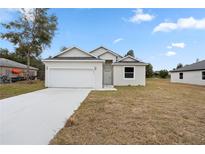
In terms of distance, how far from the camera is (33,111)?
22.5 ft

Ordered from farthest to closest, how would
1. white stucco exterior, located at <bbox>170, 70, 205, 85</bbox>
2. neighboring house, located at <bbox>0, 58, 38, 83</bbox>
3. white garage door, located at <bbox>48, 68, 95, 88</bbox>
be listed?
neighboring house, located at <bbox>0, 58, 38, 83</bbox> → white stucco exterior, located at <bbox>170, 70, 205, 85</bbox> → white garage door, located at <bbox>48, 68, 95, 88</bbox>

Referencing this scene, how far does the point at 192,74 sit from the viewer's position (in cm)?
2598

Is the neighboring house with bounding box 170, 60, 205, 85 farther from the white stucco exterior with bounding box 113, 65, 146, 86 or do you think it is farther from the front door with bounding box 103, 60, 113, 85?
the front door with bounding box 103, 60, 113, 85

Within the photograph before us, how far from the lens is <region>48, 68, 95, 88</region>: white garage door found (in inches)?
649

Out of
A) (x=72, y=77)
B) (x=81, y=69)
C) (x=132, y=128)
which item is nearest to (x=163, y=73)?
(x=81, y=69)

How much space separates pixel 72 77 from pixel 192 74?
61.4 ft

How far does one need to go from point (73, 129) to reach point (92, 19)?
12.7 meters

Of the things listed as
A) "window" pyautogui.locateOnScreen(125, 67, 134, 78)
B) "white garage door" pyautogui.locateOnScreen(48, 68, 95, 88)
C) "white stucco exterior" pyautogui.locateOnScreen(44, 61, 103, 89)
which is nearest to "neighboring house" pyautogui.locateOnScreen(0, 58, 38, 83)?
"white stucco exterior" pyautogui.locateOnScreen(44, 61, 103, 89)

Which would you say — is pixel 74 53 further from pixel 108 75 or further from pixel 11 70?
pixel 11 70

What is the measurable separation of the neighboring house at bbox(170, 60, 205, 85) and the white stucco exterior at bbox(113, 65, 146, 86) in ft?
30.4

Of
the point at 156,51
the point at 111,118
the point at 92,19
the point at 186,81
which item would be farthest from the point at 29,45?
the point at 186,81

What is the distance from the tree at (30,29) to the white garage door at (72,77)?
379 inches
